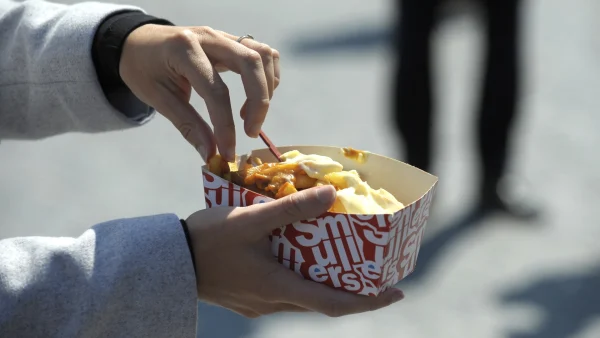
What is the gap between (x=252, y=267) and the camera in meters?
1.39

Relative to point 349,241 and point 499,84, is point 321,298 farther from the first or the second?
point 499,84

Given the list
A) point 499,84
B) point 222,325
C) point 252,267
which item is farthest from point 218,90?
point 499,84

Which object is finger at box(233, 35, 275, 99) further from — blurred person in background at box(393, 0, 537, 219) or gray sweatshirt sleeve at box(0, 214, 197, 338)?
blurred person in background at box(393, 0, 537, 219)

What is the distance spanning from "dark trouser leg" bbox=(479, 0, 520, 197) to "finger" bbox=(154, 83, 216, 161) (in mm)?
2563

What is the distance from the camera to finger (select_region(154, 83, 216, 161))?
1518 mm

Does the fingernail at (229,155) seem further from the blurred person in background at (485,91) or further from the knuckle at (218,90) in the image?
the blurred person in background at (485,91)

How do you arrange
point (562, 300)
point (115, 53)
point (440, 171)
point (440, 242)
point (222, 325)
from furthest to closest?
point (440, 171), point (440, 242), point (562, 300), point (222, 325), point (115, 53)

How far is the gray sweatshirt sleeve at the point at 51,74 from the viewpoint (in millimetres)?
1721

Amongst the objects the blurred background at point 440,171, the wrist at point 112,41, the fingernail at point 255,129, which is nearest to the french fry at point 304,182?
the fingernail at point 255,129

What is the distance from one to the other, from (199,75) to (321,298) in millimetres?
457

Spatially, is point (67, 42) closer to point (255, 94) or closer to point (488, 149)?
point (255, 94)

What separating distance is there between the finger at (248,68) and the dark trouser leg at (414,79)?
2334mm

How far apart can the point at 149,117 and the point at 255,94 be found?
0.49 metres

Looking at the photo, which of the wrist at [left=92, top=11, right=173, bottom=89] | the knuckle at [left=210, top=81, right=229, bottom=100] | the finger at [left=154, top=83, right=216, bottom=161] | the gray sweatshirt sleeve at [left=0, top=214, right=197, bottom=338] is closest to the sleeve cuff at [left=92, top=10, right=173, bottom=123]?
the wrist at [left=92, top=11, right=173, bottom=89]
